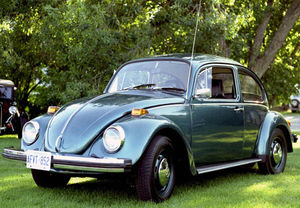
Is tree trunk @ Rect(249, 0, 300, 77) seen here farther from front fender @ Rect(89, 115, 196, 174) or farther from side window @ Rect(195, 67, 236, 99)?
front fender @ Rect(89, 115, 196, 174)

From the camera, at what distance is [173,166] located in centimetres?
515

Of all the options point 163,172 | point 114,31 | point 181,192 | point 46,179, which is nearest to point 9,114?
point 114,31

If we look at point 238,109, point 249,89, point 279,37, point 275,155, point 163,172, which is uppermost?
point 279,37

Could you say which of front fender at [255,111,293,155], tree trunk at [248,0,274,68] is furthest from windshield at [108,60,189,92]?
tree trunk at [248,0,274,68]

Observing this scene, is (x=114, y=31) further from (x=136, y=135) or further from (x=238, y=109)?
(x=136, y=135)

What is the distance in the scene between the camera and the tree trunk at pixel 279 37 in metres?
16.5

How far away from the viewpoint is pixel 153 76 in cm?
609

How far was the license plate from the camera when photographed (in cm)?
473

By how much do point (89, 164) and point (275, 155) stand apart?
3.89 meters

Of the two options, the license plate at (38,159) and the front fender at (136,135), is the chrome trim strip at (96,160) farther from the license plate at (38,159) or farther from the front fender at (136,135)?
the license plate at (38,159)

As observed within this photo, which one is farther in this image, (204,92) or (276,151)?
(276,151)

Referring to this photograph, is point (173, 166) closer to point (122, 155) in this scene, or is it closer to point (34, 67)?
point (122, 155)

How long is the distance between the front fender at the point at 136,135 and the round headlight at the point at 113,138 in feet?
0.14

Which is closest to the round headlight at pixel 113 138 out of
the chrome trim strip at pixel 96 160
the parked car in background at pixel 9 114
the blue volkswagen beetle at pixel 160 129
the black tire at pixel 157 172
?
the blue volkswagen beetle at pixel 160 129
